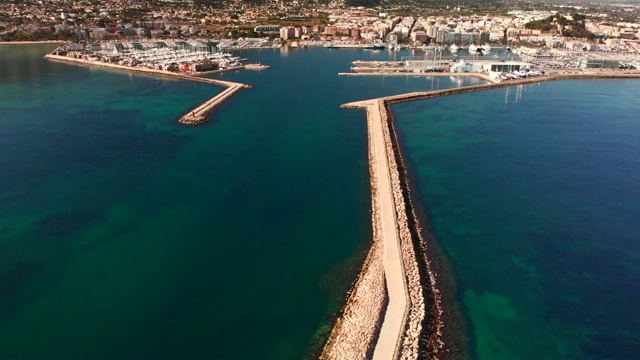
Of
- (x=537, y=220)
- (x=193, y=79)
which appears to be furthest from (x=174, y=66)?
(x=537, y=220)

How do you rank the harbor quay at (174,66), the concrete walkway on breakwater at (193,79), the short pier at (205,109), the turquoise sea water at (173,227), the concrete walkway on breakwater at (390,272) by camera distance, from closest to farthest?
1. the concrete walkway on breakwater at (390,272)
2. the turquoise sea water at (173,227)
3. the short pier at (205,109)
4. the concrete walkway on breakwater at (193,79)
5. the harbor quay at (174,66)

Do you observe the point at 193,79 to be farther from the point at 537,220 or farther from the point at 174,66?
the point at 537,220

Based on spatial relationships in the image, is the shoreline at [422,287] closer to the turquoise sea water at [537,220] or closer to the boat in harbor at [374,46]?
the turquoise sea water at [537,220]

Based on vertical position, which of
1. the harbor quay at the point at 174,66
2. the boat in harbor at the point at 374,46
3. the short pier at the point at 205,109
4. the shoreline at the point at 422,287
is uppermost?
the boat in harbor at the point at 374,46

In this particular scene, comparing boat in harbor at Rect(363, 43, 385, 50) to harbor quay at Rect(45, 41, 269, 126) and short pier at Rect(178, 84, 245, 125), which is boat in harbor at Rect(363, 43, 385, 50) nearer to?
harbor quay at Rect(45, 41, 269, 126)

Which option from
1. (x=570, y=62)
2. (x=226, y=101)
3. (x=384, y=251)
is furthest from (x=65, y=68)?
(x=570, y=62)

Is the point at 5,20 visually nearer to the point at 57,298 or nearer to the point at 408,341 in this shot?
the point at 57,298

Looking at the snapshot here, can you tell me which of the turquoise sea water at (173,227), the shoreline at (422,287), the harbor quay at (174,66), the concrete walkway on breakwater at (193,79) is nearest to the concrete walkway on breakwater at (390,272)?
the shoreline at (422,287)
